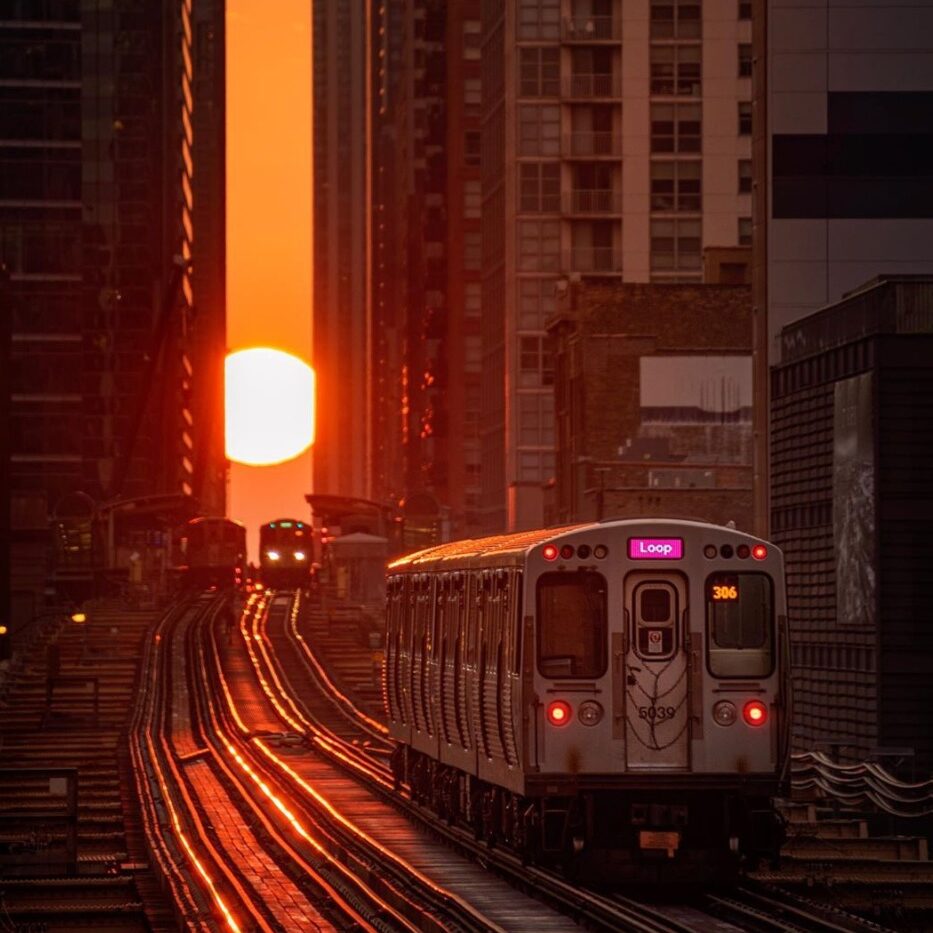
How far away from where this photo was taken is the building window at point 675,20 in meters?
128

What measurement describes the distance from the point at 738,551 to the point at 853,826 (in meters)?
8.69

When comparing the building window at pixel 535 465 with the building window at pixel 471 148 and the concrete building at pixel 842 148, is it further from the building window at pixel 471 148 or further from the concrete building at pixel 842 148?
the concrete building at pixel 842 148

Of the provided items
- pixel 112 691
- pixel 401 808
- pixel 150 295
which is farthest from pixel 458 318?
pixel 401 808

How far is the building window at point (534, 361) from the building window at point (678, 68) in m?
14.8

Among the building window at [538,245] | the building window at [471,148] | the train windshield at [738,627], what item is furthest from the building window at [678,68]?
the train windshield at [738,627]

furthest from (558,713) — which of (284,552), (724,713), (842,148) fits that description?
(284,552)

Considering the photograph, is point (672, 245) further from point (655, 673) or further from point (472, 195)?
point (655, 673)

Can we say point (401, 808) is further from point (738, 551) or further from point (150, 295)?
point (150, 295)

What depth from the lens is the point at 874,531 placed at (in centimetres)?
4909

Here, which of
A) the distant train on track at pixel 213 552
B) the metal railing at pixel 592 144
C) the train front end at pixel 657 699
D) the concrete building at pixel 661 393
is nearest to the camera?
the train front end at pixel 657 699

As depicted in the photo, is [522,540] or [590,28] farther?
[590,28]

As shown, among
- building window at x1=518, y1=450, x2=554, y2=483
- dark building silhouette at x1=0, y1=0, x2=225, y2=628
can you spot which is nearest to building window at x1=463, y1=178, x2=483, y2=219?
dark building silhouette at x1=0, y1=0, x2=225, y2=628

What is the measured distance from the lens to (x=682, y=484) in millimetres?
94188

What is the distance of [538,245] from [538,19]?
11.9 m
